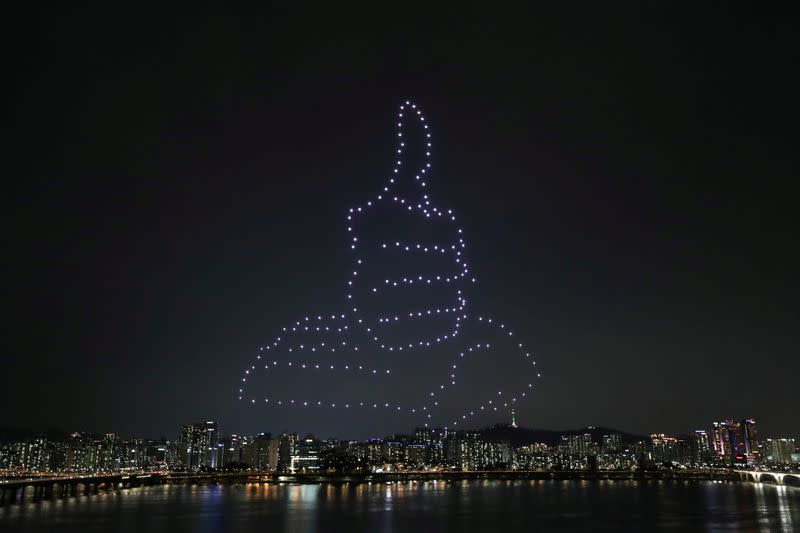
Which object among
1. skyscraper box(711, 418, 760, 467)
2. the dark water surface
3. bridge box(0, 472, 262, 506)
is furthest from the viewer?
skyscraper box(711, 418, 760, 467)

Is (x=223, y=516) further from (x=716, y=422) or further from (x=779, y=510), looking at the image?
(x=716, y=422)

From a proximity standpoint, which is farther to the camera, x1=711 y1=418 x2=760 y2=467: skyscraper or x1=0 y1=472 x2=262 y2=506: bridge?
x1=711 y1=418 x2=760 y2=467: skyscraper

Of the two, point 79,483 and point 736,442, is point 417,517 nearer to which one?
point 79,483

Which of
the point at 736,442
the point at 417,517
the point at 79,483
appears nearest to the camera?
the point at 417,517

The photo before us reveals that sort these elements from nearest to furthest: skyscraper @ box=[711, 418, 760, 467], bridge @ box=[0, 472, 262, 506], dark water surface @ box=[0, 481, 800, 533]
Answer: dark water surface @ box=[0, 481, 800, 533] < bridge @ box=[0, 472, 262, 506] < skyscraper @ box=[711, 418, 760, 467]

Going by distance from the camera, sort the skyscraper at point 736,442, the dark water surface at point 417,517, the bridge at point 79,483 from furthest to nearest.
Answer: the skyscraper at point 736,442
the bridge at point 79,483
the dark water surface at point 417,517

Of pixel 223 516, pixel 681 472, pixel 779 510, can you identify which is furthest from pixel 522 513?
pixel 681 472

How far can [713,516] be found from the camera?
3191cm

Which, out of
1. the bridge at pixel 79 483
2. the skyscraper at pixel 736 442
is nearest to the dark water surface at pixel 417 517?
the bridge at pixel 79 483

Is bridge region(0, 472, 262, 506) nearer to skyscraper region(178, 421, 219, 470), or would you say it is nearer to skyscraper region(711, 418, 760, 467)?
skyscraper region(178, 421, 219, 470)

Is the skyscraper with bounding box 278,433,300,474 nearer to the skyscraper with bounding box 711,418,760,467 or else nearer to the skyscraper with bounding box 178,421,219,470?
the skyscraper with bounding box 178,421,219,470

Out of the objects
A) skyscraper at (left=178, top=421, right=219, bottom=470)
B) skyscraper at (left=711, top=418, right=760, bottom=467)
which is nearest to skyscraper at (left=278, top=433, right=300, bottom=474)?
skyscraper at (left=178, top=421, right=219, bottom=470)

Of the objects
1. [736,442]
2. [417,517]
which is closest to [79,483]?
[417,517]

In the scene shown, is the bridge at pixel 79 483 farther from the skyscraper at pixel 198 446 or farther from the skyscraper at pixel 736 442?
the skyscraper at pixel 736 442
